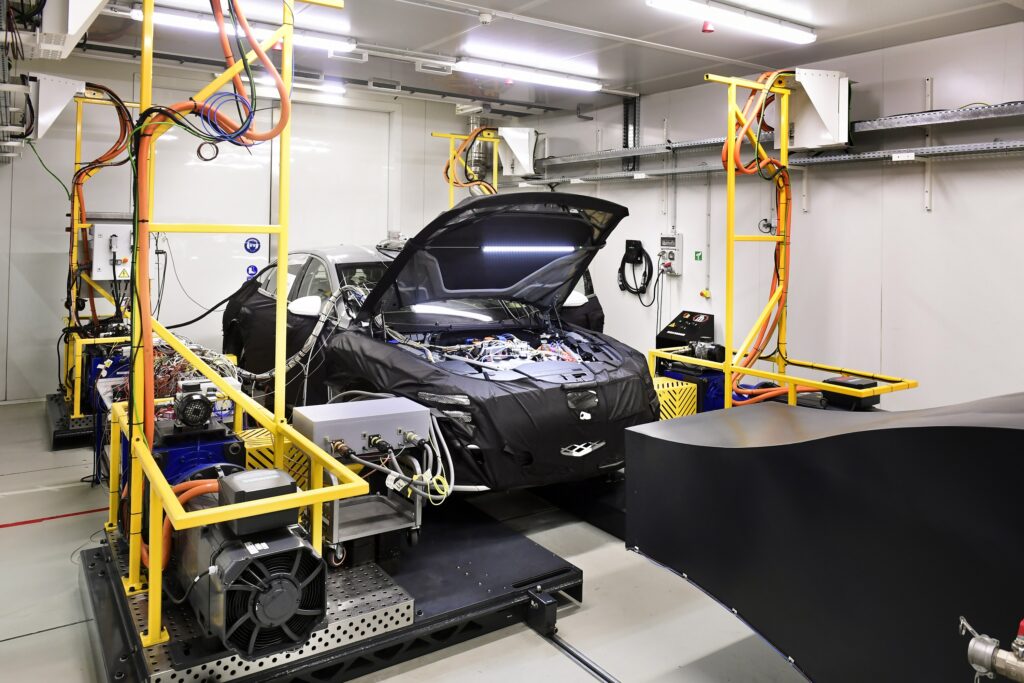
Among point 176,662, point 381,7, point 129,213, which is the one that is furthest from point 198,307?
point 176,662

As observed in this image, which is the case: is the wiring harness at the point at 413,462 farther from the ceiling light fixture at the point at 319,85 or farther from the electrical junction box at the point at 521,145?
the electrical junction box at the point at 521,145

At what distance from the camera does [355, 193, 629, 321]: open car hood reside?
3.76 metres

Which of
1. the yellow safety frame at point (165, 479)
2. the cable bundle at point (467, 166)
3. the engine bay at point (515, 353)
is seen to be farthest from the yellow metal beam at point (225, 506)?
the cable bundle at point (467, 166)

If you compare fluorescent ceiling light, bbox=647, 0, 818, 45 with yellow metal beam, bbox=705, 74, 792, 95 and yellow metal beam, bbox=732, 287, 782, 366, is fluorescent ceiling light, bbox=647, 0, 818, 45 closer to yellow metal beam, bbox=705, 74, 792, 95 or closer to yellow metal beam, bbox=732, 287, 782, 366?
yellow metal beam, bbox=705, 74, 792, 95

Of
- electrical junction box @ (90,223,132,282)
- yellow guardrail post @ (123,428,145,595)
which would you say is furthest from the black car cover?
electrical junction box @ (90,223,132,282)

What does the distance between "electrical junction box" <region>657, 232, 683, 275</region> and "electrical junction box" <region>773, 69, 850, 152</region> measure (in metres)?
2.20

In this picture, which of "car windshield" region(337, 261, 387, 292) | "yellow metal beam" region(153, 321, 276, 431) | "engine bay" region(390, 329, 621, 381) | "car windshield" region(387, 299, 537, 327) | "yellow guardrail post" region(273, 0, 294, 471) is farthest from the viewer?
"car windshield" region(337, 261, 387, 292)

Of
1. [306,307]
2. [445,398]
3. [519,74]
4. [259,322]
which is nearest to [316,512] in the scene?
[445,398]

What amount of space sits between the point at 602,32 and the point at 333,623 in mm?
5124

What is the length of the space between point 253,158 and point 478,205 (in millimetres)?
5935

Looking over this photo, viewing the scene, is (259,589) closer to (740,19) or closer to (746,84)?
(746,84)

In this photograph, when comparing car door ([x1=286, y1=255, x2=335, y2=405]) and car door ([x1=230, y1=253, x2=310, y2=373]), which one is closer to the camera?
car door ([x1=286, y1=255, x2=335, y2=405])

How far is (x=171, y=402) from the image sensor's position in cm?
350

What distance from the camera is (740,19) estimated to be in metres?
5.29
